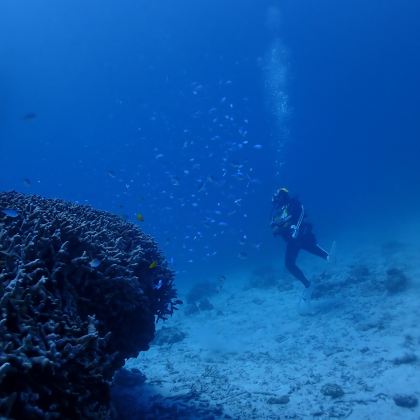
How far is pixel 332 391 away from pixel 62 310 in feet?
22.7

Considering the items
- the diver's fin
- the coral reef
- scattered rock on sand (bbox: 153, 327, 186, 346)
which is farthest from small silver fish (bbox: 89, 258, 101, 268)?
the diver's fin

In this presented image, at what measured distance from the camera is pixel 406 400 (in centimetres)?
788

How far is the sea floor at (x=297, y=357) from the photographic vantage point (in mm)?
7892

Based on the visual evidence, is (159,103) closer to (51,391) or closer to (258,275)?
(258,275)

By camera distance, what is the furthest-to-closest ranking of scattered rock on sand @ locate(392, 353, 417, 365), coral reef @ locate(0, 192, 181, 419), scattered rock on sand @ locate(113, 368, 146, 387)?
scattered rock on sand @ locate(392, 353, 417, 365)
scattered rock on sand @ locate(113, 368, 146, 387)
coral reef @ locate(0, 192, 181, 419)

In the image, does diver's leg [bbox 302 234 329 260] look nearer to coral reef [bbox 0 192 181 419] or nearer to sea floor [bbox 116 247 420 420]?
sea floor [bbox 116 247 420 420]

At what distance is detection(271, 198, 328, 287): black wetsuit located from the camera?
14286 mm

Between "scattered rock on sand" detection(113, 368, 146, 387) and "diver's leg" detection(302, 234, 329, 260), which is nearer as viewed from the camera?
"scattered rock on sand" detection(113, 368, 146, 387)

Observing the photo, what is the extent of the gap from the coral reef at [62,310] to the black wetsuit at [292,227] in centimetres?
806

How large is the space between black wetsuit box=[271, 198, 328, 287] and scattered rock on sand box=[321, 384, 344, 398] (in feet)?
20.4

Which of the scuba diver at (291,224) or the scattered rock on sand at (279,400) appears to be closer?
the scattered rock on sand at (279,400)

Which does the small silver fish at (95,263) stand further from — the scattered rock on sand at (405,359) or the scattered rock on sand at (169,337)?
the scattered rock on sand at (169,337)

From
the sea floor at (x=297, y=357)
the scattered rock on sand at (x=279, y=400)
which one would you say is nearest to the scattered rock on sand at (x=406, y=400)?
the sea floor at (x=297, y=357)

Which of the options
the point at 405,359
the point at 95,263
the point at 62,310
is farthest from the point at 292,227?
the point at 62,310
